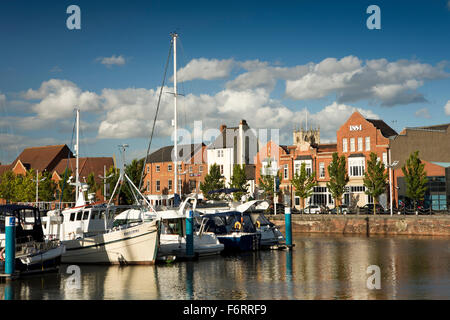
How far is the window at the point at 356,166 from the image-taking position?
77.1 m

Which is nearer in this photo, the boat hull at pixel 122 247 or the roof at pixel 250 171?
the boat hull at pixel 122 247

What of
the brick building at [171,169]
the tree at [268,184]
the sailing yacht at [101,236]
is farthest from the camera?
the brick building at [171,169]

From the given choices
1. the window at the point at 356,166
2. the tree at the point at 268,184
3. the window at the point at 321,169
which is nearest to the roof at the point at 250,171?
the tree at the point at 268,184

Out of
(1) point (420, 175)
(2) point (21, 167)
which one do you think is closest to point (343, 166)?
(1) point (420, 175)

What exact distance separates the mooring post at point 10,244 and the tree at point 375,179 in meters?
49.6

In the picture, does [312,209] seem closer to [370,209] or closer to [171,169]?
[370,209]

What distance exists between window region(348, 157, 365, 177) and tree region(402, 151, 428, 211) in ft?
32.5

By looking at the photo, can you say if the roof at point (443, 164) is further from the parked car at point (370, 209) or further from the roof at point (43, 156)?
the roof at point (43, 156)

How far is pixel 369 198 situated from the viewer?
75875 mm

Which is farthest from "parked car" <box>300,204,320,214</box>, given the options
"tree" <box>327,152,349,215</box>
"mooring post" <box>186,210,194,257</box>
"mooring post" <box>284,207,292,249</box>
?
"mooring post" <box>186,210,194,257</box>

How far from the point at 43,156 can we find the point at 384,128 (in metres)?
79.6

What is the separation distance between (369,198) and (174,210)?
41.9 meters

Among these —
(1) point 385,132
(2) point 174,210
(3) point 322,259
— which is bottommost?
(3) point 322,259
